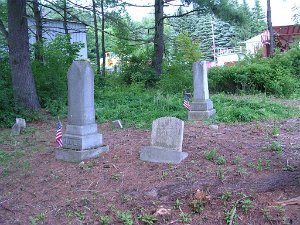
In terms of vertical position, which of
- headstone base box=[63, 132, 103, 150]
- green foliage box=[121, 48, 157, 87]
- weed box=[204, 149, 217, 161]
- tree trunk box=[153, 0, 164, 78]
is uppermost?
tree trunk box=[153, 0, 164, 78]

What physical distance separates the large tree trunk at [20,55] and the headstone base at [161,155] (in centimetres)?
685

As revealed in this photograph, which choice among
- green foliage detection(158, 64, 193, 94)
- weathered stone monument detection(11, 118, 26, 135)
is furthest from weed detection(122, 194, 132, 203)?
green foliage detection(158, 64, 193, 94)

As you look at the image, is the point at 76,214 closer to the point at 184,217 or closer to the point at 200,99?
the point at 184,217

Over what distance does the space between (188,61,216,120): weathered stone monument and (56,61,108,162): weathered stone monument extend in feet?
13.4

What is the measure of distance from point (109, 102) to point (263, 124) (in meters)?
6.36

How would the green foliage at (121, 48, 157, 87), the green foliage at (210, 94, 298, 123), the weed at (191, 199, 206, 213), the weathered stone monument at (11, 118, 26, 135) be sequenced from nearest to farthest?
1. the weed at (191, 199, 206, 213)
2. the weathered stone monument at (11, 118, 26, 135)
3. the green foliage at (210, 94, 298, 123)
4. the green foliage at (121, 48, 157, 87)

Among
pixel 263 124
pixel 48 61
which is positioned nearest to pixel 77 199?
pixel 263 124

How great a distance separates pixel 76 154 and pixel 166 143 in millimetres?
1542

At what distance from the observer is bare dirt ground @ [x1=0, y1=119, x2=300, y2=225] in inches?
164

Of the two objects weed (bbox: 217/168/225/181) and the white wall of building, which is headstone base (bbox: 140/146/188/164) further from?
the white wall of building

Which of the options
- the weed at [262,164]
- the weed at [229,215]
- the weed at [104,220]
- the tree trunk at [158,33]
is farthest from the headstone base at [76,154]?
the tree trunk at [158,33]

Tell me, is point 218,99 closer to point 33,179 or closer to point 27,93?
point 27,93

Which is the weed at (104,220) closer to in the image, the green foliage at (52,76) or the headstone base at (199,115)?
the headstone base at (199,115)

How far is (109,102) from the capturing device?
1363cm
